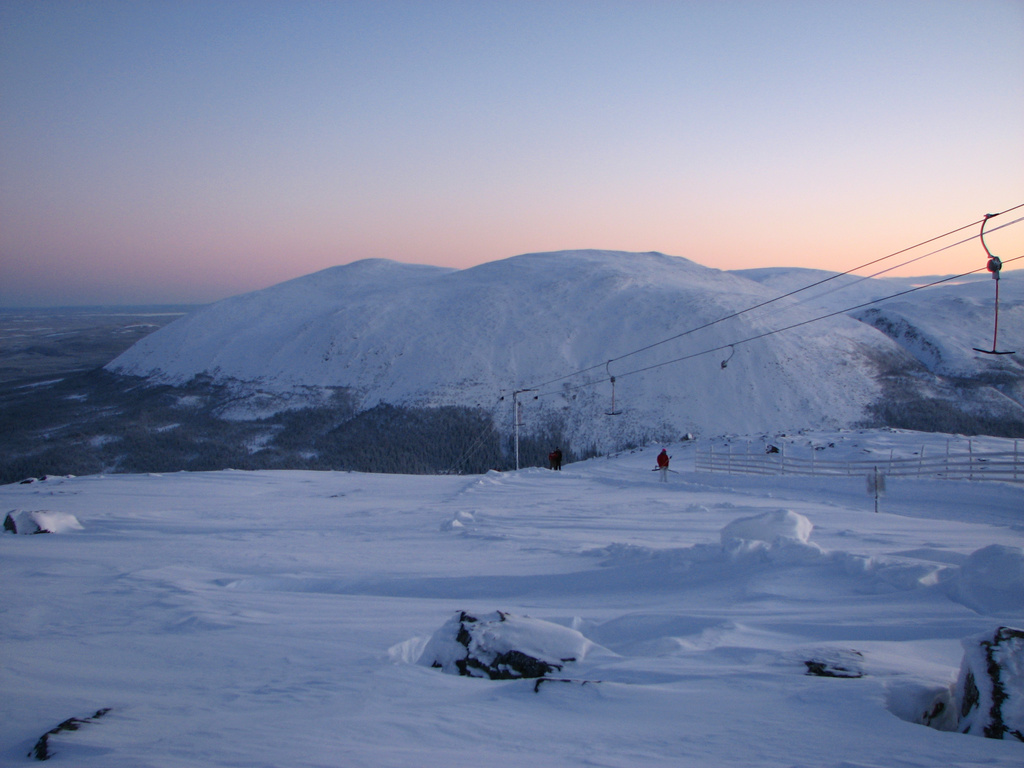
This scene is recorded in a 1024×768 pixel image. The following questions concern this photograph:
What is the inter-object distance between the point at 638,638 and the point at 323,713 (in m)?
3.35

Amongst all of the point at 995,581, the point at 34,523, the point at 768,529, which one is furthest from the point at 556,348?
the point at 995,581

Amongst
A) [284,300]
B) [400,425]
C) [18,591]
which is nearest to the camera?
[18,591]

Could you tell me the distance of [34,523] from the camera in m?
13.2

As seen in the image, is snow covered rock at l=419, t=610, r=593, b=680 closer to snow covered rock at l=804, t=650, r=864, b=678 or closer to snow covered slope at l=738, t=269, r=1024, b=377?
snow covered rock at l=804, t=650, r=864, b=678

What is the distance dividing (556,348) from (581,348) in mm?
3117

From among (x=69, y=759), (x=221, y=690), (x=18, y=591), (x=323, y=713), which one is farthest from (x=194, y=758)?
(x=18, y=591)

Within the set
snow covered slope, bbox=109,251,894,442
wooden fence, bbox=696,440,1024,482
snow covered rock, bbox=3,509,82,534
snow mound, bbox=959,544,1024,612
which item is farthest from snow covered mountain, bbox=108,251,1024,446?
snow mound, bbox=959,544,1024,612

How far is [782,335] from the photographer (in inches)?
2975

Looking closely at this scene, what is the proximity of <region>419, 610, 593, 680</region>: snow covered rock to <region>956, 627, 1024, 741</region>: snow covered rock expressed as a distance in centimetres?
287

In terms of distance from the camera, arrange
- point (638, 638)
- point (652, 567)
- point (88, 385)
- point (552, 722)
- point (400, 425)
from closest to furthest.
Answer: point (552, 722) → point (638, 638) → point (652, 567) → point (400, 425) → point (88, 385)

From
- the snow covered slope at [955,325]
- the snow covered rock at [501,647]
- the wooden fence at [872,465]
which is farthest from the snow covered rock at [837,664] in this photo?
the snow covered slope at [955,325]

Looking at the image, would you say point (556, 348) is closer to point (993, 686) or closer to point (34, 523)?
point (34, 523)

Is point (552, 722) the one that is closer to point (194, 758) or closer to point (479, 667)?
point (479, 667)

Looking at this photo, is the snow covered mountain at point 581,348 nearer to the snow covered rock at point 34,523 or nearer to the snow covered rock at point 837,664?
the snow covered rock at point 34,523
